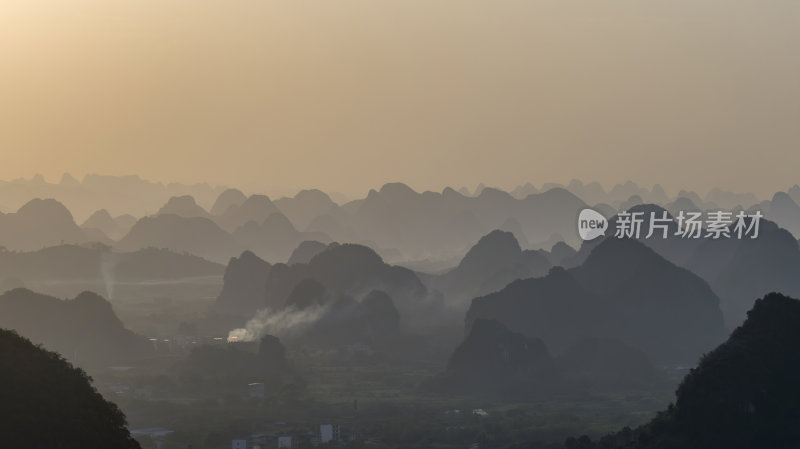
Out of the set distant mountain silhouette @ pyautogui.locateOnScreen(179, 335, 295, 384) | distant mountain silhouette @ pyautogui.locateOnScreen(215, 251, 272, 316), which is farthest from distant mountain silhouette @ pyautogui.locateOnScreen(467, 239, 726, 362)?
distant mountain silhouette @ pyautogui.locateOnScreen(215, 251, 272, 316)

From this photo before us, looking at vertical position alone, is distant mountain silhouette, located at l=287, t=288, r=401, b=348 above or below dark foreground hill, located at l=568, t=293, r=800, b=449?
above

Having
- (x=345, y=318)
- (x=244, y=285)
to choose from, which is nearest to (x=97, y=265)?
(x=244, y=285)

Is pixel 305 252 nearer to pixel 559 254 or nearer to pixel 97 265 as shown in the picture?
pixel 97 265

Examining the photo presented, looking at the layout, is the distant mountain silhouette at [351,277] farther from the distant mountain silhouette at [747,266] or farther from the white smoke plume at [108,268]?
the white smoke plume at [108,268]

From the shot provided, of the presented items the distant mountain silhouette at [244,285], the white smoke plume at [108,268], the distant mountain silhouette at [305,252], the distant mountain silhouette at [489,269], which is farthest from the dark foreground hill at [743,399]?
the distant mountain silhouette at [305,252]

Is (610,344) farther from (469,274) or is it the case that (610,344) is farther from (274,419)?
(469,274)

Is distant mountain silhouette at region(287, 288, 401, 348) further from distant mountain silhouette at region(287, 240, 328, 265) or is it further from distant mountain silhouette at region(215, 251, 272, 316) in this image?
distant mountain silhouette at region(287, 240, 328, 265)
